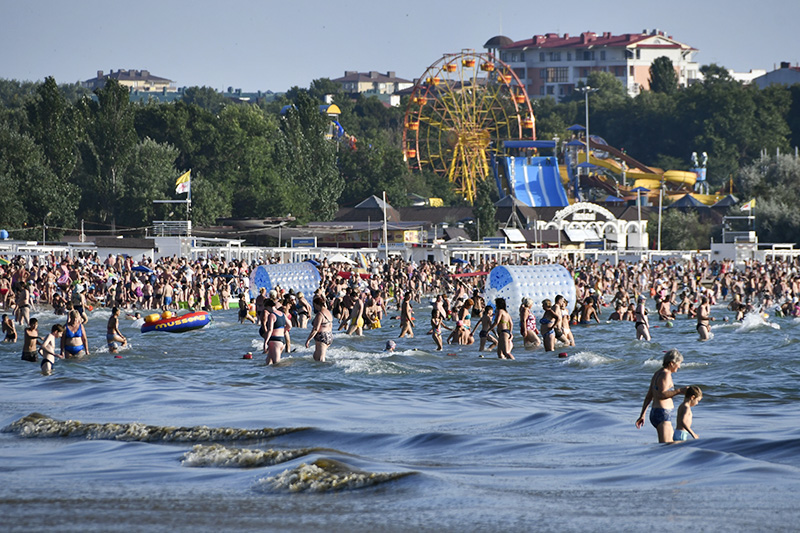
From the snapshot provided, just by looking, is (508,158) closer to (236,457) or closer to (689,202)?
(689,202)

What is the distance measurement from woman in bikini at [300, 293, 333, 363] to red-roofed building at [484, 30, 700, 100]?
134596 millimetres

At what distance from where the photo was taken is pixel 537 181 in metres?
72.7

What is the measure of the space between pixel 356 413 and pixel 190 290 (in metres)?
19.9

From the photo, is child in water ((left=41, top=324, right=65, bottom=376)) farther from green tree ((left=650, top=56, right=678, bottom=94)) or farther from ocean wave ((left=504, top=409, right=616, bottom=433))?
green tree ((left=650, top=56, right=678, bottom=94))

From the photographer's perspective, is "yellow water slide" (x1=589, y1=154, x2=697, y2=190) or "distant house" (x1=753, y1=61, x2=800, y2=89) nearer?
"yellow water slide" (x1=589, y1=154, x2=697, y2=190)

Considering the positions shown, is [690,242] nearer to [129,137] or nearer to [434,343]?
[129,137]

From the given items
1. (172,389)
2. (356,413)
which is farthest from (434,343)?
(356,413)

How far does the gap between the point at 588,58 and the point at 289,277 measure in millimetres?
127954

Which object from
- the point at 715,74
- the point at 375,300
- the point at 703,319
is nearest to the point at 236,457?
the point at 703,319

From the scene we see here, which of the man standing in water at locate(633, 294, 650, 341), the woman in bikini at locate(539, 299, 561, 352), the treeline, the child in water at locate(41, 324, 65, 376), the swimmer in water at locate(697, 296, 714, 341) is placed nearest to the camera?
the child in water at locate(41, 324, 65, 376)

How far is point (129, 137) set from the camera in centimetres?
5422

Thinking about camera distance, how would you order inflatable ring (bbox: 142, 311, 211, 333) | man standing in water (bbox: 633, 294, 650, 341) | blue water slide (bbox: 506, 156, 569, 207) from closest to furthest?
1. man standing in water (bbox: 633, 294, 650, 341)
2. inflatable ring (bbox: 142, 311, 211, 333)
3. blue water slide (bbox: 506, 156, 569, 207)

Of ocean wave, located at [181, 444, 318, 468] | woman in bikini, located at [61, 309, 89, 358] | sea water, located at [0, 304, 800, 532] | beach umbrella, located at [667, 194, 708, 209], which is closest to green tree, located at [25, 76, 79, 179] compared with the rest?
sea water, located at [0, 304, 800, 532]

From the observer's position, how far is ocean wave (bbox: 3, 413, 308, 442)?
36.9 feet
